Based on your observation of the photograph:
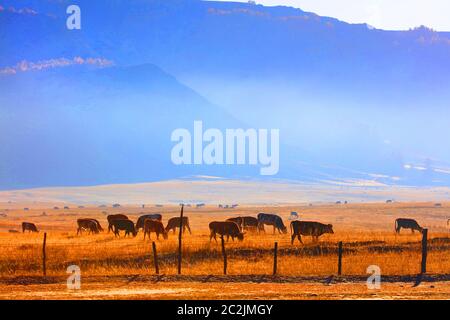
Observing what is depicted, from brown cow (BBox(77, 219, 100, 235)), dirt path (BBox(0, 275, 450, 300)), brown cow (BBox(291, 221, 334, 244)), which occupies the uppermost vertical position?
brown cow (BBox(291, 221, 334, 244))

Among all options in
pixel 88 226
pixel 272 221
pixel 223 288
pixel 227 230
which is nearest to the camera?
pixel 223 288

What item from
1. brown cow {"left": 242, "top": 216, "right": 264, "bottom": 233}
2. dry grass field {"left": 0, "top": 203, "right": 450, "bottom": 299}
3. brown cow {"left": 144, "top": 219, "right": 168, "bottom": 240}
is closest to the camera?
dry grass field {"left": 0, "top": 203, "right": 450, "bottom": 299}

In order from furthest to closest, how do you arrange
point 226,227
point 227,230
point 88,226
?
point 88,226 → point 226,227 → point 227,230

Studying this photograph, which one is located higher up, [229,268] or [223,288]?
[229,268]

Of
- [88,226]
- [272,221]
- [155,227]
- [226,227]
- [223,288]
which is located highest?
[226,227]

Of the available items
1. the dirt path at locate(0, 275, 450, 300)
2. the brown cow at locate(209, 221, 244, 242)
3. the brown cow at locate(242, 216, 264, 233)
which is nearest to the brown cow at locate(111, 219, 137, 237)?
the brown cow at locate(242, 216, 264, 233)

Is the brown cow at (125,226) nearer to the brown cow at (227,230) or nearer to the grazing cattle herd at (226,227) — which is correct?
the grazing cattle herd at (226,227)

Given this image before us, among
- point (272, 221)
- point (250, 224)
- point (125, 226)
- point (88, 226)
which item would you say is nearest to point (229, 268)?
point (125, 226)

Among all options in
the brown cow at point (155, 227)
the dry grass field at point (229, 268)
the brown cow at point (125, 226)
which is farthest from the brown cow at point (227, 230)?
the brown cow at point (125, 226)

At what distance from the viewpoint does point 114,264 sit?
3522cm

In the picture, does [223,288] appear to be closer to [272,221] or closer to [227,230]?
[227,230]

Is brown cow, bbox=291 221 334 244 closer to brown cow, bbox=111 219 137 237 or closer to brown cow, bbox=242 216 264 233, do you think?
brown cow, bbox=242 216 264 233
